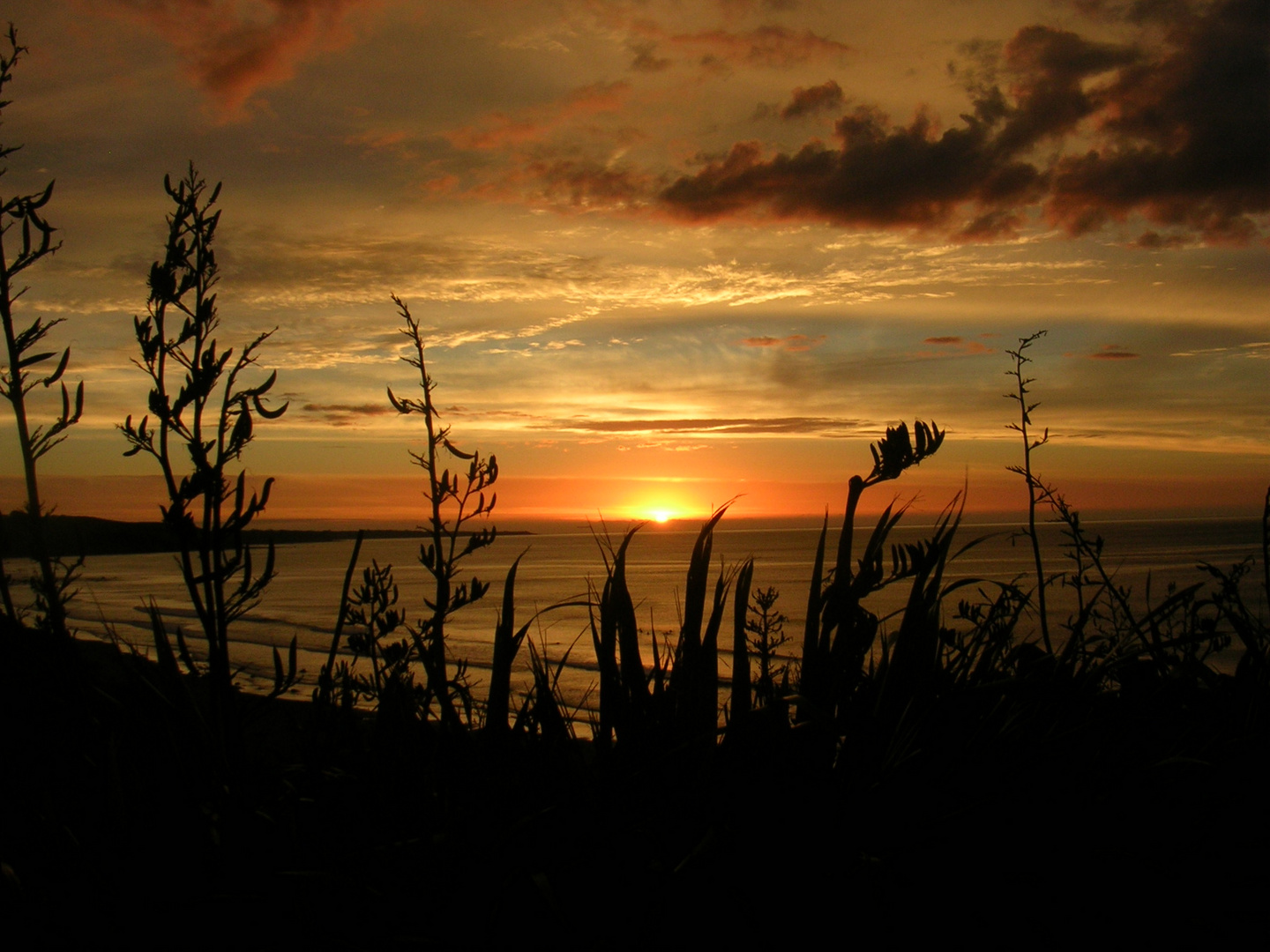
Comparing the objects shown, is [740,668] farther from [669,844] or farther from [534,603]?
[534,603]

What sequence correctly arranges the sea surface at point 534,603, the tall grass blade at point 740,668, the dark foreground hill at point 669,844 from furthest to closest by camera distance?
the sea surface at point 534,603, the tall grass blade at point 740,668, the dark foreground hill at point 669,844

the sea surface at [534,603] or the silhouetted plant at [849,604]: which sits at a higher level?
the silhouetted plant at [849,604]

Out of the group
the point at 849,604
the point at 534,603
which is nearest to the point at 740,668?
the point at 849,604

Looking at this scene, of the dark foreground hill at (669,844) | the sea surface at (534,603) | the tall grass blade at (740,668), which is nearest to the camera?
the dark foreground hill at (669,844)

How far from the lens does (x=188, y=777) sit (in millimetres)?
2600

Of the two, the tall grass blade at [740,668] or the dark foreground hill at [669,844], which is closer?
the dark foreground hill at [669,844]

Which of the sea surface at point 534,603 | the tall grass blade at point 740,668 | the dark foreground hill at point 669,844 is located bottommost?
the sea surface at point 534,603

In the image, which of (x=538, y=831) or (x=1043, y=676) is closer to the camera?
(x=538, y=831)

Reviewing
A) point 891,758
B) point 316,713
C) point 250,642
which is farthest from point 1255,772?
point 250,642

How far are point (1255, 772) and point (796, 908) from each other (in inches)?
56.2

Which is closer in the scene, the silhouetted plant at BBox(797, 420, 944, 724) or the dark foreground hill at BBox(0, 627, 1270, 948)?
the dark foreground hill at BBox(0, 627, 1270, 948)

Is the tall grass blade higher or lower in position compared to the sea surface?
higher

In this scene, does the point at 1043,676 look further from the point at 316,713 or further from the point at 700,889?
Result: the point at 316,713

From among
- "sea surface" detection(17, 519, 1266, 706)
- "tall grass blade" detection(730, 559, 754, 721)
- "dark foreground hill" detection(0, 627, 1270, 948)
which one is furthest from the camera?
"sea surface" detection(17, 519, 1266, 706)
